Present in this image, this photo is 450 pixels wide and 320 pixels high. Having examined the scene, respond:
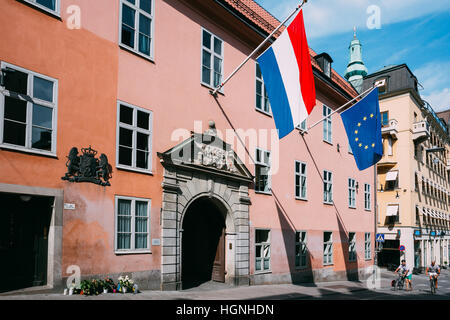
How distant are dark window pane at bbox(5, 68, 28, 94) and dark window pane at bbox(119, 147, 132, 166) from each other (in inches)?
132

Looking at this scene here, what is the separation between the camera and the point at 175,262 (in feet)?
45.7

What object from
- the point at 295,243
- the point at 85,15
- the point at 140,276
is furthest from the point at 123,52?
the point at 295,243

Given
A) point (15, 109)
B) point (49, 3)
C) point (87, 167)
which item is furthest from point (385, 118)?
point (15, 109)

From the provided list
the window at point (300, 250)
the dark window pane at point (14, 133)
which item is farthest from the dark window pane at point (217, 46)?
the window at point (300, 250)

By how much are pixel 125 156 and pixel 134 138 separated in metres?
0.67

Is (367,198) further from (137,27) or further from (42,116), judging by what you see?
(42,116)

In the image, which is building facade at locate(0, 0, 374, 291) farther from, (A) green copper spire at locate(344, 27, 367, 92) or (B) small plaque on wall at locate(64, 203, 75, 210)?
(A) green copper spire at locate(344, 27, 367, 92)

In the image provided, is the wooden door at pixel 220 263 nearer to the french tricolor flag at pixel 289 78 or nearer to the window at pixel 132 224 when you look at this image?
the window at pixel 132 224

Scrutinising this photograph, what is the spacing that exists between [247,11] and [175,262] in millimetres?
12116

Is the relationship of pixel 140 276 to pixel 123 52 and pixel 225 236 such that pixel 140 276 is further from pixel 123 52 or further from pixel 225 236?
pixel 123 52

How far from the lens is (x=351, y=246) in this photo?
27.6m

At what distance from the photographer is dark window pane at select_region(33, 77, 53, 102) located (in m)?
10.7

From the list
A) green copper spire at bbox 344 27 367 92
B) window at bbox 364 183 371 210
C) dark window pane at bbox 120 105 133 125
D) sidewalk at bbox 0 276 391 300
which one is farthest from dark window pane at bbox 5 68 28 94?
green copper spire at bbox 344 27 367 92
